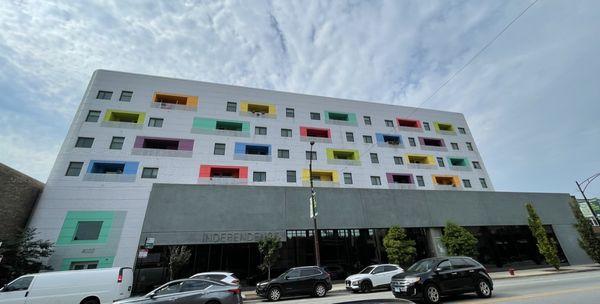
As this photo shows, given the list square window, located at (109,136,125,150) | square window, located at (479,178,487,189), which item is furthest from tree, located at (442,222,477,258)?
square window, located at (109,136,125,150)

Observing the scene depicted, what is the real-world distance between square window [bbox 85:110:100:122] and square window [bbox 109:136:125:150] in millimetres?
2848

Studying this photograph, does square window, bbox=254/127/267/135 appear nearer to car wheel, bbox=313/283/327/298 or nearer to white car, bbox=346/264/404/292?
white car, bbox=346/264/404/292

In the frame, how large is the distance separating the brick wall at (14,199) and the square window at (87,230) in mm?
3373

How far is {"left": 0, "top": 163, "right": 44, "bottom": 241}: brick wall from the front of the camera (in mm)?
18688

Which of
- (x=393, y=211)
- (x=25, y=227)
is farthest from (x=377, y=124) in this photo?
(x=25, y=227)

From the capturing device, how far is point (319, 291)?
14039 millimetres

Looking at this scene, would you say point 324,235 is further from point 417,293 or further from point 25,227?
point 25,227

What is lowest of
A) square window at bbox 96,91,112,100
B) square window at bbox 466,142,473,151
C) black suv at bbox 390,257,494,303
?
Result: black suv at bbox 390,257,494,303

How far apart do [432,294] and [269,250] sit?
12.1m

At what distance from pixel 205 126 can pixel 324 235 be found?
17.4 meters

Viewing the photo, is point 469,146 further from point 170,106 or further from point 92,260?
point 92,260

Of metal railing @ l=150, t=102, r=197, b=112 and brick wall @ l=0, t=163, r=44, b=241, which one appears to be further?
metal railing @ l=150, t=102, r=197, b=112

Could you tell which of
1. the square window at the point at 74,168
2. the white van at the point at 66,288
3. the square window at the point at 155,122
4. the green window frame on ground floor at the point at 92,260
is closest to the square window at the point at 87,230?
the green window frame on ground floor at the point at 92,260

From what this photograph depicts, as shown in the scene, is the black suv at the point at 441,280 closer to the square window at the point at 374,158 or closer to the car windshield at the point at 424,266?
the car windshield at the point at 424,266
